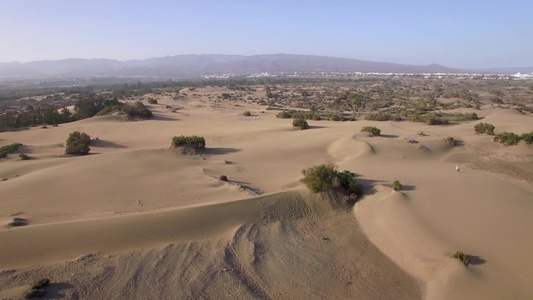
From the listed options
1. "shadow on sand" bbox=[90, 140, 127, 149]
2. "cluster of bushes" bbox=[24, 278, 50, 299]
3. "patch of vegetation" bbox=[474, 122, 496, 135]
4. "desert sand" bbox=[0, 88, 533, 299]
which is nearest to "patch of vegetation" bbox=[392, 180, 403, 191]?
"desert sand" bbox=[0, 88, 533, 299]

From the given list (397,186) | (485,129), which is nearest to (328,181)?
(397,186)

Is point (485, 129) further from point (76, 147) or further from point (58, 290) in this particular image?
point (58, 290)

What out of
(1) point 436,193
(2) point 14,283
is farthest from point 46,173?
(1) point 436,193

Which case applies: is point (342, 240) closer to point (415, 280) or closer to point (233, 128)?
point (415, 280)

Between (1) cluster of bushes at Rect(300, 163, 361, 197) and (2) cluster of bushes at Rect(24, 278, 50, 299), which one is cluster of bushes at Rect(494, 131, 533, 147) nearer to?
(1) cluster of bushes at Rect(300, 163, 361, 197)

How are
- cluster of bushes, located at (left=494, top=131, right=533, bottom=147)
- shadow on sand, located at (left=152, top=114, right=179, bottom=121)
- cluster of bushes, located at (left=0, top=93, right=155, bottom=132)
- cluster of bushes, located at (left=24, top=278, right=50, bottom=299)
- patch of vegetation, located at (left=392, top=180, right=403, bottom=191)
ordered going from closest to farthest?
cluster of bushes, located at (left=24, top=278, right=50, bottom=299) → patch of vegetation, located at (left=392, top=180, right=403, bottom=191) → cluster of bushes, located at (left=494, top=131, right=533, bottom=147) → cluster of bushes, located at (left=0, top=93, right=155, bottom=132) → shadow on sand, located at (left=152, top=114, right=179, bottom=121)

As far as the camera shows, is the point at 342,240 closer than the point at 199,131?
Yes

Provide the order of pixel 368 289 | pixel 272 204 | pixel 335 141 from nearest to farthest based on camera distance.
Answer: pixel 368 289 → pixel 272 204 → pixel 335 141
